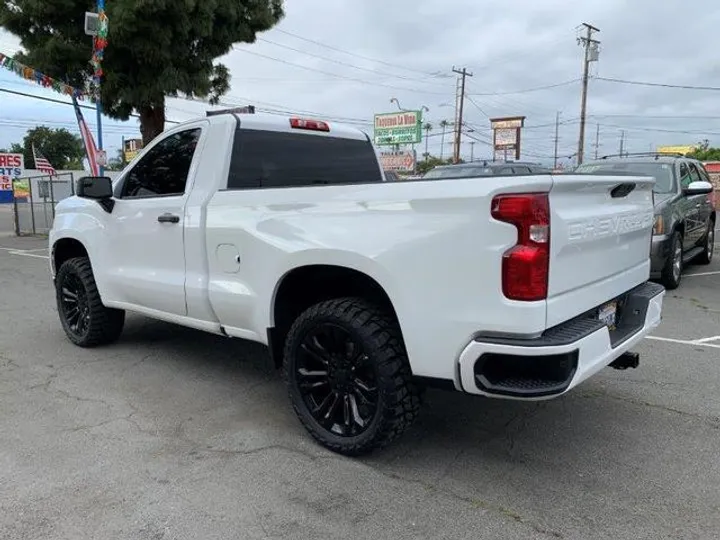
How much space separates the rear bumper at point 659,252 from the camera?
7.75 meters

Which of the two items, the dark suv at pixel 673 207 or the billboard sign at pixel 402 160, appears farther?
the billboard sign at pixel 402 160

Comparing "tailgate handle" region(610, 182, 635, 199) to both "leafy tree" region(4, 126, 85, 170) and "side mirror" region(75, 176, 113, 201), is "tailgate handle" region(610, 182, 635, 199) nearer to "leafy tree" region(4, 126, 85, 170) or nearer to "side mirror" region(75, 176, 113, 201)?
"side mirror" region(75, 176, 113, 201)

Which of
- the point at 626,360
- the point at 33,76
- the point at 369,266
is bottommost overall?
the point at 626,360

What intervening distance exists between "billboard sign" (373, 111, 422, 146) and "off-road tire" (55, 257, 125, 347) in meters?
43.8

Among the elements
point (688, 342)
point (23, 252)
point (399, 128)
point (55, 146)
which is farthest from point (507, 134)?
point (55, 146)

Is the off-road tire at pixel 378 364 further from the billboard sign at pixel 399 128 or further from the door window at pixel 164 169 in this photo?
the billboard sign at pixel 399 128

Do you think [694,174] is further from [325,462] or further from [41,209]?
[41,209]

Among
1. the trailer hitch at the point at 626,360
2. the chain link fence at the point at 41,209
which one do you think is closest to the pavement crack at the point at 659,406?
the trailer hitch at the point at 626,360

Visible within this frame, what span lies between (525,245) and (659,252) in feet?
19.7

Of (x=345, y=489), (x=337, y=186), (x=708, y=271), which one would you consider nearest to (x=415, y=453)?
(x=345, y=489)

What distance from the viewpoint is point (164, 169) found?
4.64 m

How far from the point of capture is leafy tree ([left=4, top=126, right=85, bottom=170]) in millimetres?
93438

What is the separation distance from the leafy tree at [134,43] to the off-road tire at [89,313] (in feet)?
34.9

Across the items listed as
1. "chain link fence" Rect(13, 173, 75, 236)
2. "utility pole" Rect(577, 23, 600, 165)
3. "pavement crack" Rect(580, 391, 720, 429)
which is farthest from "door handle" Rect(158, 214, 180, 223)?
"utility pole" Rect(577, 23, 600, 165)
